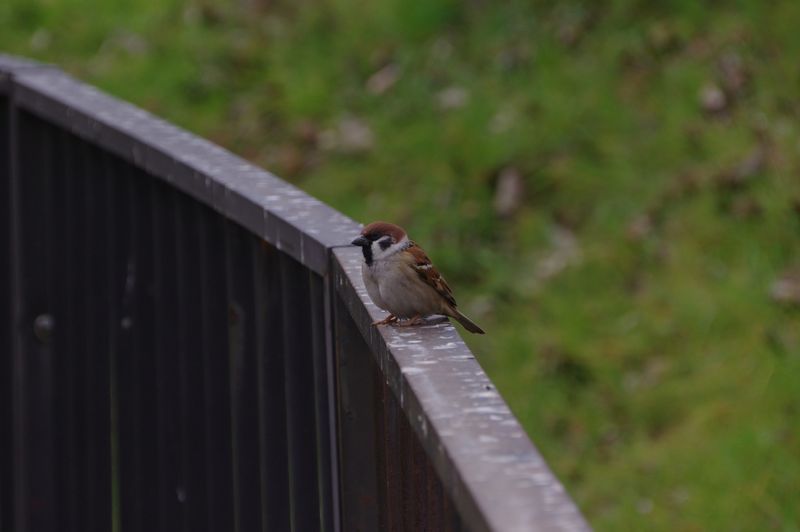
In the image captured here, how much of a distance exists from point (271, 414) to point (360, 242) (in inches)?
12.8

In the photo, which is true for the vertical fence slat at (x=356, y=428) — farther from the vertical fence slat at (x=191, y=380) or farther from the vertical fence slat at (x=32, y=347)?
the vertical fence slat at (x=32, y=347)

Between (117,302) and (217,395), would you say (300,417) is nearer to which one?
(217,395)

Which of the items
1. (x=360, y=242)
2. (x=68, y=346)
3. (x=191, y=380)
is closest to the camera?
(x=360, y=242)

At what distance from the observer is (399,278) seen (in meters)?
2.65

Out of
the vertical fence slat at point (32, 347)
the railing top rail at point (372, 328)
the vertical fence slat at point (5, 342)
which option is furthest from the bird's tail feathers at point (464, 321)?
the vertical fence slat at point (5, 342)

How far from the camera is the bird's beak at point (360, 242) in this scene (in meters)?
2.41

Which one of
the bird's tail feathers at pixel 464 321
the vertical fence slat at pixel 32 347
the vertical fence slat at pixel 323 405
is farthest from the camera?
the vertical fence slat at pixel 32 347

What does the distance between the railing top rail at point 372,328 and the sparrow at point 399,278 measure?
0.05 metres

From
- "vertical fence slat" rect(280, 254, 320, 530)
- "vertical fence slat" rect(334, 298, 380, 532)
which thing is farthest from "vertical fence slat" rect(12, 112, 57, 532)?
"vertical fence slat" rect(334, 298, 380, 532)

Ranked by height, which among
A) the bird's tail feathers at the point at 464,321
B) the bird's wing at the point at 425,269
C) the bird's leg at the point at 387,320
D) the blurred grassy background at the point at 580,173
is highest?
the blurred grassy background at the point at 580,173

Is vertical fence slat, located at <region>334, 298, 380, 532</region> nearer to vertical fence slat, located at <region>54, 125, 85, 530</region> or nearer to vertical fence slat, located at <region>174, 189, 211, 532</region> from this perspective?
vertical fence slat, located at <region>174, 189, 211, 532</region>

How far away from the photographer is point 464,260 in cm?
605

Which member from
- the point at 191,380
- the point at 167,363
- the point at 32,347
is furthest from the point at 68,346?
the point at 191,380

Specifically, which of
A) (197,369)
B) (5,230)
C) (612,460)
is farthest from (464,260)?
(197,369)
